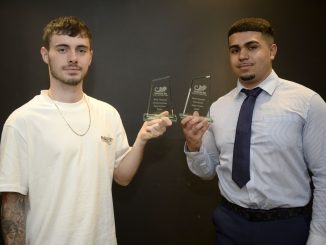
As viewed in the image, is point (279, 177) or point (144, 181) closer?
point (279, 177)

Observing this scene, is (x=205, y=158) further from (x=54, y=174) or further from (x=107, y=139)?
(x=54, y=174)

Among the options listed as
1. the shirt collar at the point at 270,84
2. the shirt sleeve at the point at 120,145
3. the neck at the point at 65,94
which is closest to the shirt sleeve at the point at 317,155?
the shirt collar at the point at 270,84

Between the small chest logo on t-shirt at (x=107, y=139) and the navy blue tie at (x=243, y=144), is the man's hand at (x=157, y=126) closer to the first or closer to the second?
the small chest logo on t-shirt at (x=107, y=139)

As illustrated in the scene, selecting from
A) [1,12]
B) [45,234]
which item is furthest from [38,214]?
[1,12]

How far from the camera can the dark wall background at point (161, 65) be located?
2.23 metres

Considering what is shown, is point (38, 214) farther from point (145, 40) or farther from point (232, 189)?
point (145, 40)

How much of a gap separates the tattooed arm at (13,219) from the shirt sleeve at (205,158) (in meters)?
0.96

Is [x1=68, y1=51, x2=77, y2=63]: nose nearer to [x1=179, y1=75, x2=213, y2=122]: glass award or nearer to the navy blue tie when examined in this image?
[x1=179, y1=75, x2=213, y2=122]: glass award

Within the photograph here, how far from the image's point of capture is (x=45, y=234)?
162 centimetres

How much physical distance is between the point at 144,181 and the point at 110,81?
74 cm

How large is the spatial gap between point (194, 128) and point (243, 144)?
285 millimetres

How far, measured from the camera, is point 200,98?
1.87 metres

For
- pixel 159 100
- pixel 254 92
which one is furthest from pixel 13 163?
pixel 254 92

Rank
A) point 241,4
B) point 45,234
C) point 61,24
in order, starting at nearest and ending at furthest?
point 45,234
point 61,24
point 241,4
